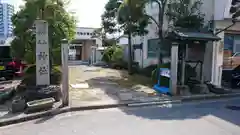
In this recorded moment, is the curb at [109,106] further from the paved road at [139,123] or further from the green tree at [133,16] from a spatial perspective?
the green tree at [133,16]

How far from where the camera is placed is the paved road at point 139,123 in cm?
514

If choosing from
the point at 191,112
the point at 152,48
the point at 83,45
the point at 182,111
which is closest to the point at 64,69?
the point at 182,111

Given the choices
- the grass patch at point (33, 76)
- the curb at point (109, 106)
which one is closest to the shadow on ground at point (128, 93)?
the curb at point (109, 106)

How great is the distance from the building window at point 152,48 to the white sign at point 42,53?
355 inches

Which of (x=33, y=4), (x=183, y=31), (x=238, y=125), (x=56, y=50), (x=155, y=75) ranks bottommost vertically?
(x=238, y=125)

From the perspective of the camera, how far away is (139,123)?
5750mm

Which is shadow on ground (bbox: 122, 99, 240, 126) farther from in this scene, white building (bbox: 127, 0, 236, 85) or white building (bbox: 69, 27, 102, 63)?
white building (bbox: 69, 27, 102, 63)

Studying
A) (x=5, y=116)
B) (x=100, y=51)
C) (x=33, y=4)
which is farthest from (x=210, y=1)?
(x=100, y=51)

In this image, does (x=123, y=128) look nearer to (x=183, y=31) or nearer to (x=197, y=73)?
(x=183, y=31)

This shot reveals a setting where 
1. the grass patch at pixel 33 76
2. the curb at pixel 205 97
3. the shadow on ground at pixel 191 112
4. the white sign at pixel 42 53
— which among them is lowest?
the shadow on ground at pixel 191 112

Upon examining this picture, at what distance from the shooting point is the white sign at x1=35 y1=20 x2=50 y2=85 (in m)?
7.60

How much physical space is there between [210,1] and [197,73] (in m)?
3.79

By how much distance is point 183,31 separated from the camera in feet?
31.5

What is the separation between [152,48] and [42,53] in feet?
31.9
